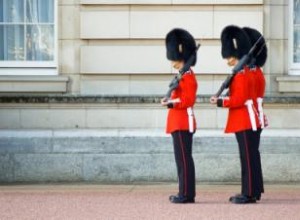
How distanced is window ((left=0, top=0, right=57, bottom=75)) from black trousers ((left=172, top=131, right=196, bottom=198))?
3.26m

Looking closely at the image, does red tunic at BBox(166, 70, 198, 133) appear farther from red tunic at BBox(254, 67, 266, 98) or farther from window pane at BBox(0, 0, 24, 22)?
window pane at BBox(0, 0, 24, 22)

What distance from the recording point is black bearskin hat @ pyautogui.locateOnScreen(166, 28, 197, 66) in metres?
10.2

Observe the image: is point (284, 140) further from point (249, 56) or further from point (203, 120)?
point (249, 56)

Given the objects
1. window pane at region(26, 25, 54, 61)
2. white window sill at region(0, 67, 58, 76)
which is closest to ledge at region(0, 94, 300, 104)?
white window sill at region(0, 67, 58, 76)

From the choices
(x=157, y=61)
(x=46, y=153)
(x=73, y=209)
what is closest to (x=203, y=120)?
(x=157, y=61)

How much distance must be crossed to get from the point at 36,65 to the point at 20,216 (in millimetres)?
3760

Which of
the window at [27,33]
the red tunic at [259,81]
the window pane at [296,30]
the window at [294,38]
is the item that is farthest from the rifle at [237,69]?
the window at [27,33]

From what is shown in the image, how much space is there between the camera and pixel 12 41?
13.0 m

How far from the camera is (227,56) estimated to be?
10.4 m

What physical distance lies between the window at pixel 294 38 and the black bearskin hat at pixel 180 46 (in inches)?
109

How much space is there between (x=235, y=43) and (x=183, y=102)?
872mm

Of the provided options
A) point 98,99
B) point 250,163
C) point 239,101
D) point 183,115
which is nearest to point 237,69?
point 239,101

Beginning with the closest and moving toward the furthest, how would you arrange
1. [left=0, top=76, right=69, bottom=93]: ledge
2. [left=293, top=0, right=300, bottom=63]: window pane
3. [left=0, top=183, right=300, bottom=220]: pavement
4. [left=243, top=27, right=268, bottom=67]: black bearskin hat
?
[left=0, top=183, right=300, bottom=220]: pavement, [left=243, top=27, right=268, bottom=67]: black bearskin hat, [left=0, top=76, right=69, bottom=93]: ledge, [left=293, top=0, right=300, bottom=63]: window pane

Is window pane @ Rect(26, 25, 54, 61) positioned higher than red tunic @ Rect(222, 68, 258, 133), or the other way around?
window pane @ Rect(26, 25, 54, 61)
